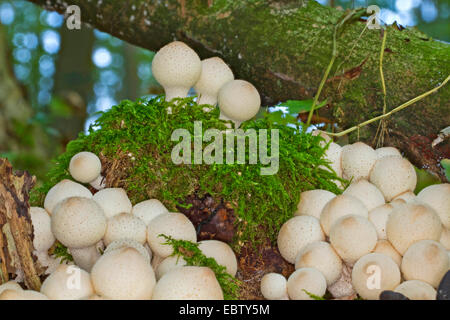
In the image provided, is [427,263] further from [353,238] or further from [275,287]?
[275,287]

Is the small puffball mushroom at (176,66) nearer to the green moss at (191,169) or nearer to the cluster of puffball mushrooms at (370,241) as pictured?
the green moss at (191,169)

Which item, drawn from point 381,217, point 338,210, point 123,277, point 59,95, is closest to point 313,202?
point 338,210

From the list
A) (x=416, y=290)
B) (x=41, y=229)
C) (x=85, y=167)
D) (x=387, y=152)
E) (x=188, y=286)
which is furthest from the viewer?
(x=387, y=152)

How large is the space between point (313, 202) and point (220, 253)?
0.50 m

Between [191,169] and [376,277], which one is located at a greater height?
[191,169]

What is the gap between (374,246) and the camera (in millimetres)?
1654

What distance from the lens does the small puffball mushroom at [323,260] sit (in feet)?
5.31

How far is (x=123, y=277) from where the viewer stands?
1.33 meters

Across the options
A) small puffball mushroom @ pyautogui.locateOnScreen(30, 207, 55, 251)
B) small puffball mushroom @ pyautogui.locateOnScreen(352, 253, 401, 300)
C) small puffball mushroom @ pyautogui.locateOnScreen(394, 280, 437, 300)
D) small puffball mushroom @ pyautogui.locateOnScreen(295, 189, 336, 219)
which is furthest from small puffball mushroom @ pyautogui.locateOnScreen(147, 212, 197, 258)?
small puffball mushroom @ pyautogui.locateOnScreen(394, 280, 437, 300)

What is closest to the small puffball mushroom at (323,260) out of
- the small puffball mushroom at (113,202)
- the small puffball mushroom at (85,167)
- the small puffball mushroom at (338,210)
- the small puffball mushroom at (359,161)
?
the small puffball mushroom at (338,210)

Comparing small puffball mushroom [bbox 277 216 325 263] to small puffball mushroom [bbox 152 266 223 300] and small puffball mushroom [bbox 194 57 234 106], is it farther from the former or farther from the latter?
small puffball mushroom [bbox 194 57 234 106]
